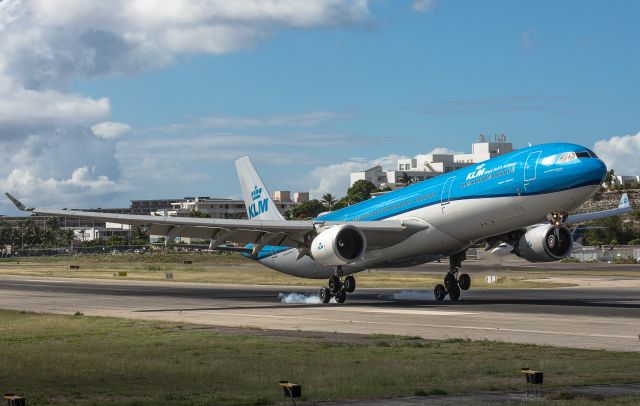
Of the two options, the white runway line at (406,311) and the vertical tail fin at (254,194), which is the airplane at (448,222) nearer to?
the white runway line at (406,311)

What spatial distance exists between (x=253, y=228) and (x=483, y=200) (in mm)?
12196

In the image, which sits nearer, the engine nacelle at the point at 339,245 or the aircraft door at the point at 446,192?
the aircraft door at the point at 446,192

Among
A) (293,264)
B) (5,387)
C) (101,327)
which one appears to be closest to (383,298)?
(293,264)

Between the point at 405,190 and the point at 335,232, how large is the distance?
585 centimetres

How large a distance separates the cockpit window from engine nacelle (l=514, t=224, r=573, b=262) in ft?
13.7

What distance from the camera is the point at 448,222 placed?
43906mm

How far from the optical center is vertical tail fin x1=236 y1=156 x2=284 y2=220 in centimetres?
5878

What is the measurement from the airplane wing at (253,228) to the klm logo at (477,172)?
3627 millimetres

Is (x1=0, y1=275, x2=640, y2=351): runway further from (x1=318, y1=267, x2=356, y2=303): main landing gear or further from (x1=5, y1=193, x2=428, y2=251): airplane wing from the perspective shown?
(x1=5, y1=193, x2=428, y2=251): airplane wing

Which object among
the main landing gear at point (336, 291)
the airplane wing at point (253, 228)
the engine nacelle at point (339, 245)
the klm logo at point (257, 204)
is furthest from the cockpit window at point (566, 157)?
the klm logo at point (257, 204)

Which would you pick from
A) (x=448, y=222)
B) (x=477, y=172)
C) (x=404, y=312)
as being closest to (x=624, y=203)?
(x=448, y=222)

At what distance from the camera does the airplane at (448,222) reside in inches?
1548

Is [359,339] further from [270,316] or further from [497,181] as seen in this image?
[497,181]

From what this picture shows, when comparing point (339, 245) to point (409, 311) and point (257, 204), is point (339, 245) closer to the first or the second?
point (409, 311)
